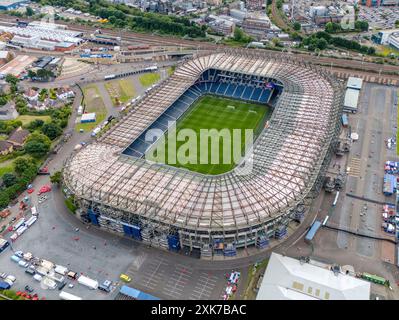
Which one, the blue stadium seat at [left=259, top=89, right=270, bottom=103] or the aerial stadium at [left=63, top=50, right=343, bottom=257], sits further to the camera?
the blue stadium seat at [left=259, top=89, right=270, bottom=103]

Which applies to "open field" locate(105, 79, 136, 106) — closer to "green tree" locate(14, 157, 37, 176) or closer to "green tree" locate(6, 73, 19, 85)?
"green tree" locate(6, 73, 19, 85)

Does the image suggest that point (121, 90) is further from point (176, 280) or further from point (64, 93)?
point (176, 280)

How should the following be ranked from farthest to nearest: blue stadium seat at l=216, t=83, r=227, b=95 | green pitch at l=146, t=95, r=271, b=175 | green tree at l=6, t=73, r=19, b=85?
green tree at l=6, t=73, r=19, b=85 → blue stadium seat at l=216, t=83, r=227, b=95 → green pitch at l=146, t=95, r=271, b=175

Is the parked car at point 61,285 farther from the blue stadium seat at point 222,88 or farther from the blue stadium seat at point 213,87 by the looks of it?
the blue stadium seat at point 213,87

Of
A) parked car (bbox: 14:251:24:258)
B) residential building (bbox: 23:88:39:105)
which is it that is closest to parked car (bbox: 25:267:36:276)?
parked car (bbox: 14:251:24:258)

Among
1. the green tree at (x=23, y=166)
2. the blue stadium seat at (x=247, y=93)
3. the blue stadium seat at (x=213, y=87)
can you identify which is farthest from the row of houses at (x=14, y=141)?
the blue stadium seat at (x=247, y=93)
